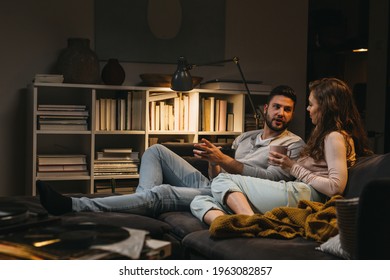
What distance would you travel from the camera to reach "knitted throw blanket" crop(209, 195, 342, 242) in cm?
253

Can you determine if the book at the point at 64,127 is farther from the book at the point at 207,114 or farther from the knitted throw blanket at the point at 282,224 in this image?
the knitted throw blanket at the point at 282,224

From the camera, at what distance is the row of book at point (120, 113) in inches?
184

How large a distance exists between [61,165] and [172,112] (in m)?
0.92

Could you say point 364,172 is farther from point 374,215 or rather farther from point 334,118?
point 374,215

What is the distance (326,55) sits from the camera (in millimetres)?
6234

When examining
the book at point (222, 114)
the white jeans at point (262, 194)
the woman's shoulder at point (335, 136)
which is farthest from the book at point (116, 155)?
the woman's shoulder at point (335, 136)

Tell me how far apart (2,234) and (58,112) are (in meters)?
2.69

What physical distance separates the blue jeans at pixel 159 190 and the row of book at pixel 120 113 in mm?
1075

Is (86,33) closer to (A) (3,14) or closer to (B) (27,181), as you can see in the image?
(A) (3,14)

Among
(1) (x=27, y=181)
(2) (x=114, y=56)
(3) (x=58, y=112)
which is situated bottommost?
(1) (x=27, y=181)

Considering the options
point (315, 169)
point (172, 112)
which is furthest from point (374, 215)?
point (172, 112)
